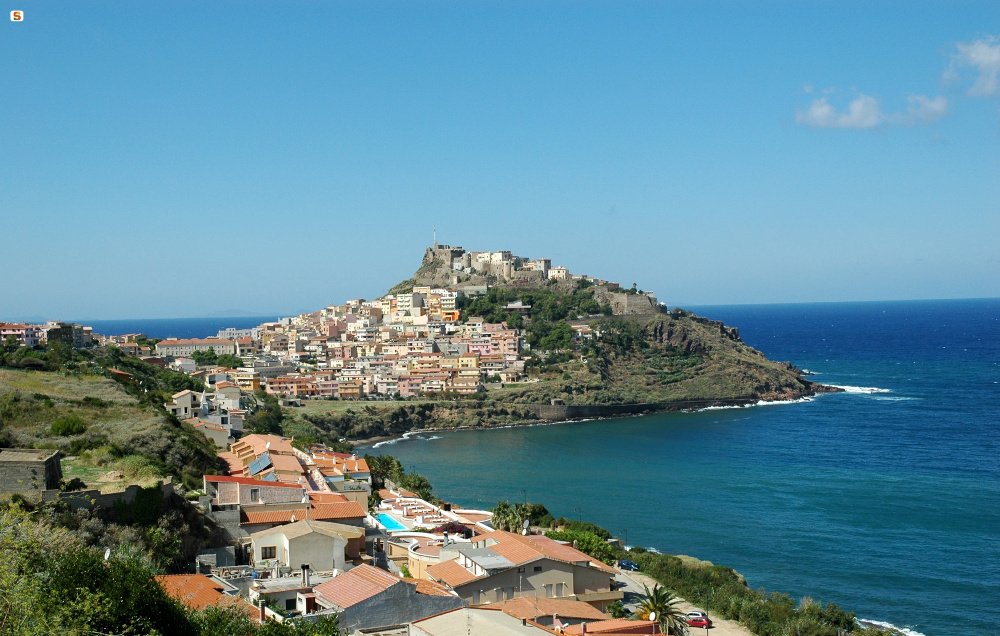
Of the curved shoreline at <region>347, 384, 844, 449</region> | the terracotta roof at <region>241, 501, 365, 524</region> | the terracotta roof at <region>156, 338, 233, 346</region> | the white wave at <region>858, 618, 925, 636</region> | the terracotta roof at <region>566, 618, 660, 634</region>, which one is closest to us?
the terracotta roof at <region>566, 618, 660, 634</region>

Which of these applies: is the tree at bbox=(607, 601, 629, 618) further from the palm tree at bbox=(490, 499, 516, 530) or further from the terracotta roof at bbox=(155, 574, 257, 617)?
the terracotta roof at bbox=(155, 574, 257, 617)

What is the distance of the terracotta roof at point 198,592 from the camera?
1077cm

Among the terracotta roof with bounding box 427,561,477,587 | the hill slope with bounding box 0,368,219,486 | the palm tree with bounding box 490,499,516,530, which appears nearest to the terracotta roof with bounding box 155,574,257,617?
the terracotta roof with bounding box 427,561,477,587

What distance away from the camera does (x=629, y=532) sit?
88.3 feet

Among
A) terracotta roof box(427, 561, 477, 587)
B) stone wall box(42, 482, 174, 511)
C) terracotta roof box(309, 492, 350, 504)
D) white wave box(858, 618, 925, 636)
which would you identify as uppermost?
stone wall box(42, 482, 174, 511)

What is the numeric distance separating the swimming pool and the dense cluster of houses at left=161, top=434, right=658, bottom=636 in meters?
0.05

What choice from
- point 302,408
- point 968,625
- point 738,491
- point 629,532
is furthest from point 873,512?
point 302,408

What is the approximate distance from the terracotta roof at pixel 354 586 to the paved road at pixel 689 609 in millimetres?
6019

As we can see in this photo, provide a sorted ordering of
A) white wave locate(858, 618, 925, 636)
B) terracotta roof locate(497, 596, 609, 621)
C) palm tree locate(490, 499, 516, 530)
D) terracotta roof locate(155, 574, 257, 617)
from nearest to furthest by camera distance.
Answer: terracotta roof locate(155, 574, 257, 617), terracotta roof locate(497, 596, 609, 621), white wave locate(858, 618, 925, 636), palm tree locate(490, 499, 516, 530)

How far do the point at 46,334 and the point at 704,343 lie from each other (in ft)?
160

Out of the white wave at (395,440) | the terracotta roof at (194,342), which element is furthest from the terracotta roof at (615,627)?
the terracotta roof at (194,342)

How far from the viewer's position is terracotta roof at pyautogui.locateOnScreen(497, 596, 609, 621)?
42.2ft

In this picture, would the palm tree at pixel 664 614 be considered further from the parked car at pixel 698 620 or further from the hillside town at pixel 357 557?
the parked car at pixel 698 620

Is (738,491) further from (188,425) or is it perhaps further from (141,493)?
(141,493)
